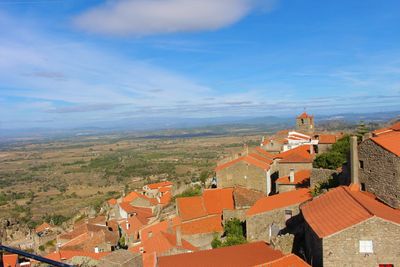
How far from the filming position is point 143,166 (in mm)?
131625

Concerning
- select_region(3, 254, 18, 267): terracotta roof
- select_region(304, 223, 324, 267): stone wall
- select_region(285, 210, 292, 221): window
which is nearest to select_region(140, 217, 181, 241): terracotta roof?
select_region(285, 210, 292, 221): window

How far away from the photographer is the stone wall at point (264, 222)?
23.4 metres

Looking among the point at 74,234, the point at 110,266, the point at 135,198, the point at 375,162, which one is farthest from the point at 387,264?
the point at 135,198

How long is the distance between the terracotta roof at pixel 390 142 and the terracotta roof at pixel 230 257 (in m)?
6.66

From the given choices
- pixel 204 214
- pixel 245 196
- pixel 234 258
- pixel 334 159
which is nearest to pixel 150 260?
pixel 234 258

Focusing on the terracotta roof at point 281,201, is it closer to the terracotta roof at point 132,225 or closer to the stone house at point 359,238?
the stone house at point 359,238

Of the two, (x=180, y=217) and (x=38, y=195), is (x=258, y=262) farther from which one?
(x=38, y=195)

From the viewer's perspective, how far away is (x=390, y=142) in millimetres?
18766

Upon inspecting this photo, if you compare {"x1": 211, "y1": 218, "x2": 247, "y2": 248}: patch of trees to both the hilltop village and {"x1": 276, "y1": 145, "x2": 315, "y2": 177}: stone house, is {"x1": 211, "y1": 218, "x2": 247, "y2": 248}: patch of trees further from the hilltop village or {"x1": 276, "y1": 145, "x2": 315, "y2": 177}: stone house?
{"x1": 276, "y1": 145, "x2": 315, "y2": 177}: stone house

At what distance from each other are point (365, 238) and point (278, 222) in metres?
8.82

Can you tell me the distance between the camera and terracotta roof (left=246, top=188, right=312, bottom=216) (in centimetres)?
2385

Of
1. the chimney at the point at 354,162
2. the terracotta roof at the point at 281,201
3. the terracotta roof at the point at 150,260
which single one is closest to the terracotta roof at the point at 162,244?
the terracotta roof at the point at 150,260

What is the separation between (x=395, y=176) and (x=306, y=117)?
47.3 metres

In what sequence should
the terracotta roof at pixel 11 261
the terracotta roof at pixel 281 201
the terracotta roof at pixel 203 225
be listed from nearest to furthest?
1. the terracotta roof at pixel 11 261
2. the terracotta roof at pixel 281 201
3. the terracotta roof at pixel 203 225
